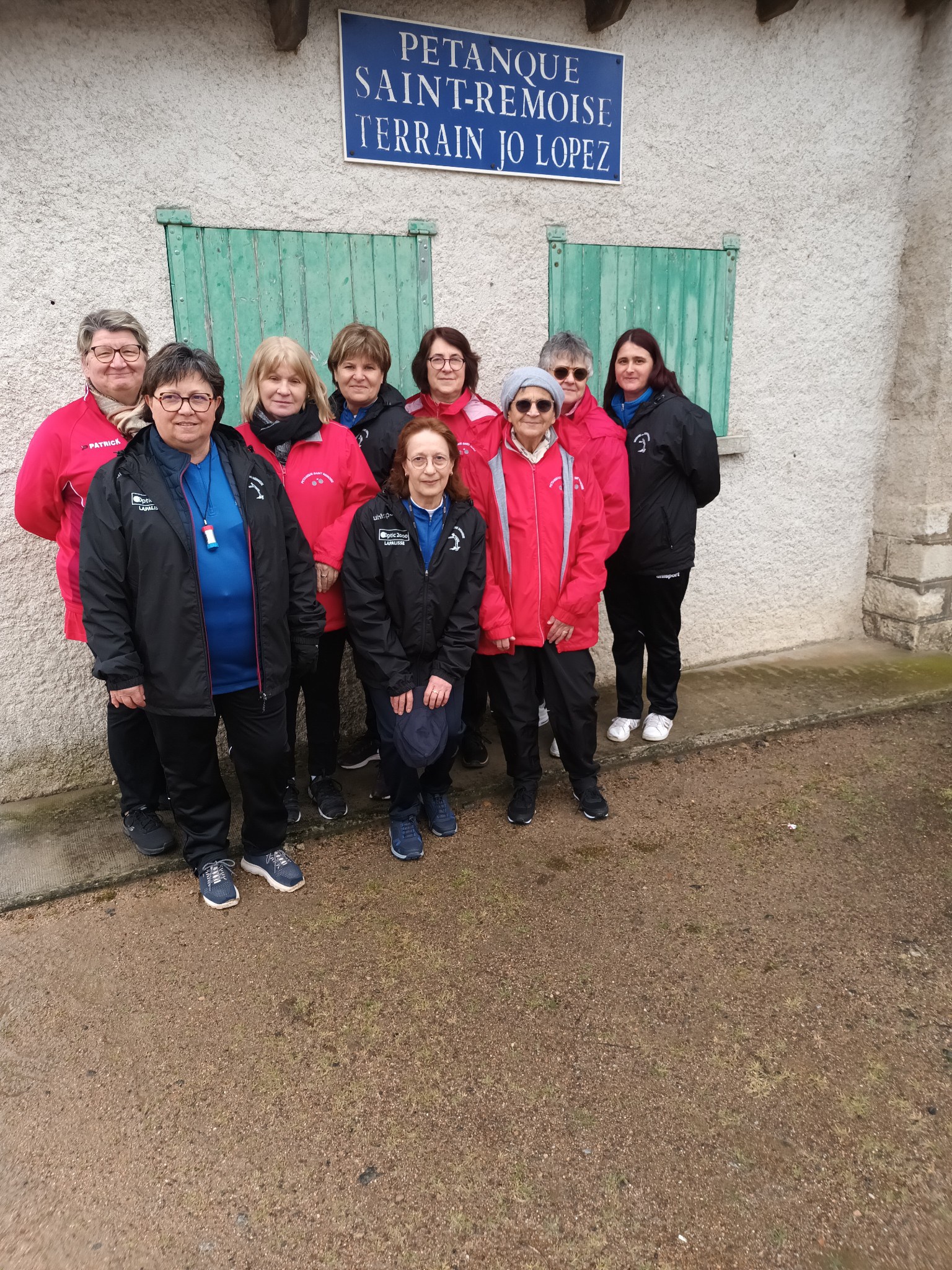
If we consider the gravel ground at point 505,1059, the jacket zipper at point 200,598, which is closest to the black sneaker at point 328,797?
the gravel ground at point 505,1059

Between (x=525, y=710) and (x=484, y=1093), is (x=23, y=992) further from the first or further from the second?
(x=525, y=710)

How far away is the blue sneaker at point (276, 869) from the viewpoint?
9.91ft

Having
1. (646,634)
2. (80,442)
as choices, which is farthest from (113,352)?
(646,634)

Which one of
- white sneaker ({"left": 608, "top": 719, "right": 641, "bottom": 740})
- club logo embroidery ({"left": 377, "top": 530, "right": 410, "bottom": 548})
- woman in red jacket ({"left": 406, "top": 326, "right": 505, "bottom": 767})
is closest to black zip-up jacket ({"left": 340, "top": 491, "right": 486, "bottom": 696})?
club logo embroidery ({"left": 377, "top": 530, "right": 410, "bottom": 548})

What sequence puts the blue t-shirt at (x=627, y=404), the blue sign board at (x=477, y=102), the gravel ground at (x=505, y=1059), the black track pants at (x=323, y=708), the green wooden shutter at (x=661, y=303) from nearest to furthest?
the gravel ground at (x=505, y=1059) → the black track pants at (x=323, y=708) → the blue sign board at (x=477, y=102) → the blue t-shirt at (x=627, y=404) → the green wooden shutter at (x=661, y=303)

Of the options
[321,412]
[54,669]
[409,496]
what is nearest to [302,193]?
[321,412]

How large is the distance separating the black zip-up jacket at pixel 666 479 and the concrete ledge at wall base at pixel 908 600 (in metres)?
2.07

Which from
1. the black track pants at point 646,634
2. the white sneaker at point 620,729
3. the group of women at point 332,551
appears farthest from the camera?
the white sneaker at point 620,729

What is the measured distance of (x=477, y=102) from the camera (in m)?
3.83

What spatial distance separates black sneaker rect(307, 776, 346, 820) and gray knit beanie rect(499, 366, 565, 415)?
5.41 ft

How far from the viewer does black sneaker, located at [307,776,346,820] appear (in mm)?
3434

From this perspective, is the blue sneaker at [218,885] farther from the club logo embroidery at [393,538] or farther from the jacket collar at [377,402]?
the jacket collar at [377,402]

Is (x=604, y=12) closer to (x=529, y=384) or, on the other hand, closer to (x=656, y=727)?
(x=529, y=384)

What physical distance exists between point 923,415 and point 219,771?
4.44 metres
